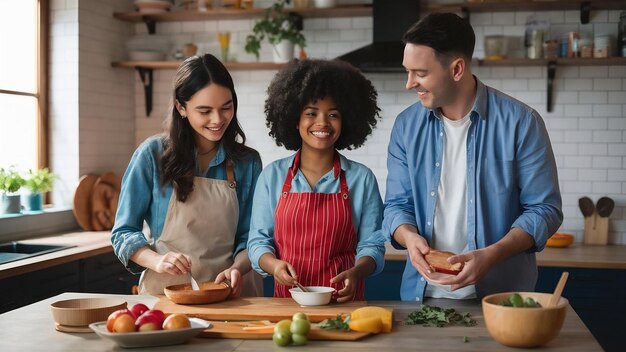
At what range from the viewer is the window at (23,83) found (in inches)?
203

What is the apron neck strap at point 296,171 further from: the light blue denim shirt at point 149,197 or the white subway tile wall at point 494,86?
the white subway tile wall at point 494,86

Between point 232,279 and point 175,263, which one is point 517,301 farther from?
point 175,263

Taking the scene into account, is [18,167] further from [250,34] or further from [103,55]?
[250,34]

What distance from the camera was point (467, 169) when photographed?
275 centimetres

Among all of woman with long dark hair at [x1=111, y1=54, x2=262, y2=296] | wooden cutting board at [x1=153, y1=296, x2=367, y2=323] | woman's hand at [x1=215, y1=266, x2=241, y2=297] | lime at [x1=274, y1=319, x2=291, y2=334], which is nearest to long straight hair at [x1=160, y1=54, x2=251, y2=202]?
woman with long dark hair at [x1=111, y1=54, x2=262, y2=296]

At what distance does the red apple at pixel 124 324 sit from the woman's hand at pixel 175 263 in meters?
0.50

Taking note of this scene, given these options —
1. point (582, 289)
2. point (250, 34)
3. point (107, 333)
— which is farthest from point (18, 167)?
point (582, 289)

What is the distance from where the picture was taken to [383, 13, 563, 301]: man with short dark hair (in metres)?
2.69

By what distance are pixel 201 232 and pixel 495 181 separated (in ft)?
3.77

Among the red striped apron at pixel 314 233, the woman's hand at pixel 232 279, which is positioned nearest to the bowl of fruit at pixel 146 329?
the woman's hand at pixel 232 279

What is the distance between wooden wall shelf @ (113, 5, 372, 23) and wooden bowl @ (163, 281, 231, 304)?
3.33 metres

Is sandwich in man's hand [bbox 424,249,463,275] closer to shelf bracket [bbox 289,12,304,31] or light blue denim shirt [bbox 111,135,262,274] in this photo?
light blue denim shirt [bbox 111,135,262,274]

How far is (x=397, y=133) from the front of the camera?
2924 mm

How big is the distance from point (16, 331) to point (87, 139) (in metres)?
3.44
